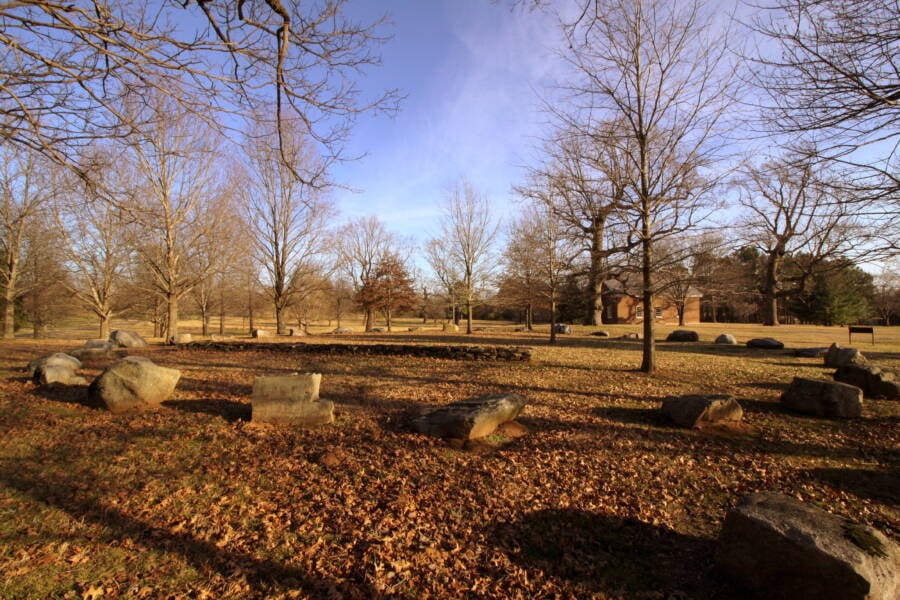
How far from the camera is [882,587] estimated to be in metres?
2.40

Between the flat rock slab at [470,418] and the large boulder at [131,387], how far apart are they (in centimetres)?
422

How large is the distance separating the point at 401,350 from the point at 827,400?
10150 mm

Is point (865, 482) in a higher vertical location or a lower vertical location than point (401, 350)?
lower

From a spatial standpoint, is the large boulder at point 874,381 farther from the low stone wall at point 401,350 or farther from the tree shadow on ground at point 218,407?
the tree shadow on ground at point 218,407

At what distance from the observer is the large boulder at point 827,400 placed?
270 inches

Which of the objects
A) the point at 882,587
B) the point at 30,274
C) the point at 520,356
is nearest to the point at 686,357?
the point at 520,356

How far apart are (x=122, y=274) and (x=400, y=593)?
88.0ft

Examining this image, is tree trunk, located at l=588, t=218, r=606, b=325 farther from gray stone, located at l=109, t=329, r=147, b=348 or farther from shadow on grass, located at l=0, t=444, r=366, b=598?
gray stone, located at l=109, t=329, r=147, b=348

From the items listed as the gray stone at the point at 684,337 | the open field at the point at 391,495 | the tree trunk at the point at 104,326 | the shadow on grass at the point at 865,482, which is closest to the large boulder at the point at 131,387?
the open field at the point at 391,495

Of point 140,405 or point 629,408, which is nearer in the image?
point 140,405

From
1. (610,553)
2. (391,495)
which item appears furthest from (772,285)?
(391,495)

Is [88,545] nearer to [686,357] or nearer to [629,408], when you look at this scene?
[629,408]

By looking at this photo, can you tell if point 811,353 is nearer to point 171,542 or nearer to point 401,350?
point 401,350

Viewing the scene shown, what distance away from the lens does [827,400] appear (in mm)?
6930
